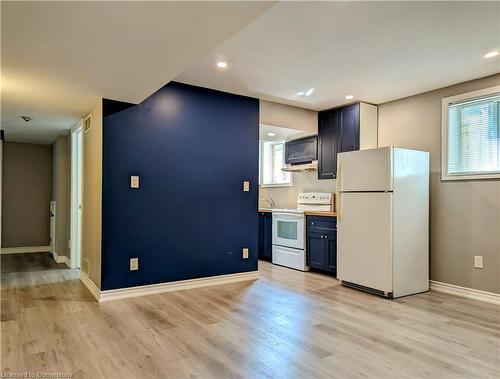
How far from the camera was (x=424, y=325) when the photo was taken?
2.87 metres

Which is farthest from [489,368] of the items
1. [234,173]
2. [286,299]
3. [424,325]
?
[234,173]

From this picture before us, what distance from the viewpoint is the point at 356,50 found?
301cm

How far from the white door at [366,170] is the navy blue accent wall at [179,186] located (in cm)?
112

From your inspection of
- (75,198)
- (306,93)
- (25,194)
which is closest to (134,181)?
(75,198)

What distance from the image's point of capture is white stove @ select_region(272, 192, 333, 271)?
5059 mm

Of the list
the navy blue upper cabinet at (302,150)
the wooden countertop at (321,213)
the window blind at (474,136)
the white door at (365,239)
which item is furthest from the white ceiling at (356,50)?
the wooden countertop at (321,213)

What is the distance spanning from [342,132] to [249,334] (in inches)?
127

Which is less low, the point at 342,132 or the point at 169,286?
the point at 342,132

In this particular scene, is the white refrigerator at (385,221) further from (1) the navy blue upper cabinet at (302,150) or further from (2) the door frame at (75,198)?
(2) the door frame at (75,198)

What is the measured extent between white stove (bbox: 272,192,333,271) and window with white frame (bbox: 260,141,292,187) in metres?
1.03

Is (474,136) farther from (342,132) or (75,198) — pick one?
(75,198)

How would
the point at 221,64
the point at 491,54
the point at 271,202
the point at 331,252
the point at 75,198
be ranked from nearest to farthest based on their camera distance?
the point at 491,54 → the point at 221,64 → the point at 331,252 → the point at 75,198 → the point at 271,202

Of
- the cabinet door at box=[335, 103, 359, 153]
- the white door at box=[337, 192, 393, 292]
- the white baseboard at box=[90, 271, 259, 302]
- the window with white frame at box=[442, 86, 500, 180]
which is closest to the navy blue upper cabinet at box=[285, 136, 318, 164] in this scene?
the cabinet door at box=[335, 103, 359, 153]

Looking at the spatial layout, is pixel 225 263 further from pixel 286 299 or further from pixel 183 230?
pixel 286 299
